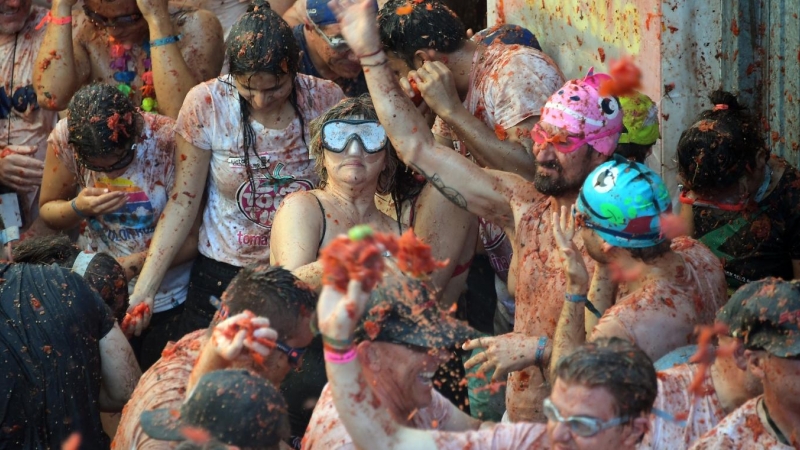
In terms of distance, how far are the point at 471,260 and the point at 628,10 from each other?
173 centimetres

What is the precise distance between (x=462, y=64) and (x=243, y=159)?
122 centimetres

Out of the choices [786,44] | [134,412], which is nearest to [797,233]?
[786,44]

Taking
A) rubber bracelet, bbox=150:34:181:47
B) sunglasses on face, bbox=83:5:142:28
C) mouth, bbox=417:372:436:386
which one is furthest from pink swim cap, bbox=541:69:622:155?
sunglasses on face, bbox=83:5:142:28

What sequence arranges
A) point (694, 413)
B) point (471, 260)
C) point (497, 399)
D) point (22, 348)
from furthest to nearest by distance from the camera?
point (471, 260)
point (497, 399)
point (22, 348)
point (694, 413)

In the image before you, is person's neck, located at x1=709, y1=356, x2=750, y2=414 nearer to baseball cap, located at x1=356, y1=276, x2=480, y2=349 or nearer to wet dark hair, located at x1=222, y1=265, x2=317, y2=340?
baseball cap, located at x1=356, y1=276, x2=480, y2=349

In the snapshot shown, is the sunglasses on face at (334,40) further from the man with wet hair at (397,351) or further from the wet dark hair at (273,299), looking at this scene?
the man with wet hair at (397,351)

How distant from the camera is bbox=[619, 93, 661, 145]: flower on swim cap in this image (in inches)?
219

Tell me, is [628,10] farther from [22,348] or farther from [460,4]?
[22,348]

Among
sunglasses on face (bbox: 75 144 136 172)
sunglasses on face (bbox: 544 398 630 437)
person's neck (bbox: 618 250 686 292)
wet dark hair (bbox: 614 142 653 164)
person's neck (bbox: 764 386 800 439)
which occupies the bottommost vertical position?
sunglasses on face (bbox: 75 144 136 172)

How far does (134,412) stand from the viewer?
169 inches

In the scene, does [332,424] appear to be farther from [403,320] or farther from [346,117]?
[346,117]

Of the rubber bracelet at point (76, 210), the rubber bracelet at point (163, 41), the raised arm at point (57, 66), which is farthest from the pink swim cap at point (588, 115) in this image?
the raised arm at point (57, 66)

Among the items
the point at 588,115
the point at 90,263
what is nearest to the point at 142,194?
the point at 90,263

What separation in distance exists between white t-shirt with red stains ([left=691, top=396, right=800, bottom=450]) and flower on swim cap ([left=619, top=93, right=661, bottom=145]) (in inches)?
75.5
